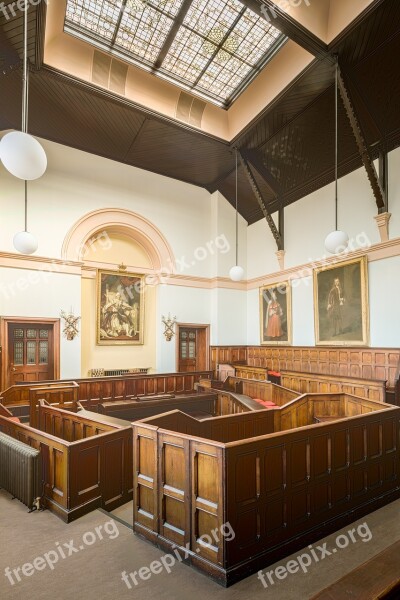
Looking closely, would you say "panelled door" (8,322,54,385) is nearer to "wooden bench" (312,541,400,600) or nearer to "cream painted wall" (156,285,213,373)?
"cream painted wall" (156,285,213,373)

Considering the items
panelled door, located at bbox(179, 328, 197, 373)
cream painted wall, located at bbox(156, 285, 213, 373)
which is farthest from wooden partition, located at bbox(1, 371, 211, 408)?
panelled door, located at bbox(179, 328, 197, 373)

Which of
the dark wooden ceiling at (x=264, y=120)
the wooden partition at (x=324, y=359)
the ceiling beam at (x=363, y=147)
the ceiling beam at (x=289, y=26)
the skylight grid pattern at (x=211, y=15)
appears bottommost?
the wooden partition at (x=324, y=359)

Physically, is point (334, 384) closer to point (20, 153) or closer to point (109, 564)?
point (109, 564)

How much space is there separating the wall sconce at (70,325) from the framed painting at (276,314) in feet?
17.9

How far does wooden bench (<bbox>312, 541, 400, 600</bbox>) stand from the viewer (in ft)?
3.41

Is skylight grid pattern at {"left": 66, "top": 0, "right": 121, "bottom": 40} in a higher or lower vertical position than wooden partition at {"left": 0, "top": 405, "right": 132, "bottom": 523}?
higher

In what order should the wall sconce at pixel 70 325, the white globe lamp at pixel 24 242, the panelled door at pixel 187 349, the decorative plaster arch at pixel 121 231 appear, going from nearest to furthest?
the white globe lamp at pixel 24 242 < the wall sconce at pixel 70 325 < the decorative plaster arch at pixel 121 231 < the panelled door at pixel 187 349

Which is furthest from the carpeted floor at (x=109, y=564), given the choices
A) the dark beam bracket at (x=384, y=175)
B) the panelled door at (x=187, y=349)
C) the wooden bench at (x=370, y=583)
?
the panelled door at (x=187, y=349)

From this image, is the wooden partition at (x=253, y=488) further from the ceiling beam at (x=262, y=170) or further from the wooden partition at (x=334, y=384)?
the ceiling beam at (x=262, y=170)

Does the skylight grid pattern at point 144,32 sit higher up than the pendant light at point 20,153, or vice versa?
the skylight grid pattern at point 144,32

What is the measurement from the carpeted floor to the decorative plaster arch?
263 inches

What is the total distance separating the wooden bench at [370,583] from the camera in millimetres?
1040

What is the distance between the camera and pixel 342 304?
8.39 meters

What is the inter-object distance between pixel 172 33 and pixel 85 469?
24.5 feet
